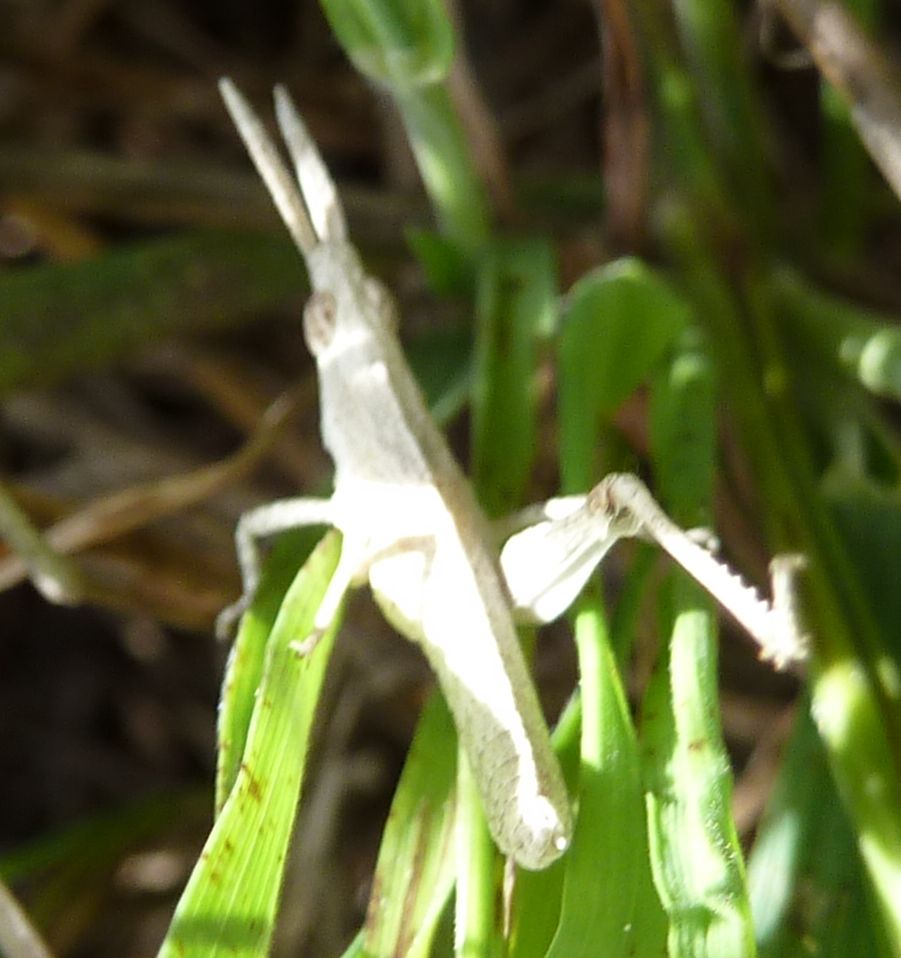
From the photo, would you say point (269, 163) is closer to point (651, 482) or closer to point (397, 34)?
point (397, 34)

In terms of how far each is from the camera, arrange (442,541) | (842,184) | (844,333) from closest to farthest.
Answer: (442,541) < (844,333) < (842,184)

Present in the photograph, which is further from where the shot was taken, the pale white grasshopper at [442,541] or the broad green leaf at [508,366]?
the broad green leaf at [508,366]

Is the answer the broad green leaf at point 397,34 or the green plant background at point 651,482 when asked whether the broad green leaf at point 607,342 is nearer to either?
the green plant background at point 651,482

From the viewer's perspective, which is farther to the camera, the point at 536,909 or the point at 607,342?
the point at 607,342

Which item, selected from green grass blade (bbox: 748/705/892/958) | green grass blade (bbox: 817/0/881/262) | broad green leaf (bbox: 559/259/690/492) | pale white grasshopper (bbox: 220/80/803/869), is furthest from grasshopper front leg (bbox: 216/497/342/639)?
green grass blade (bbox: 817/0/881/262)

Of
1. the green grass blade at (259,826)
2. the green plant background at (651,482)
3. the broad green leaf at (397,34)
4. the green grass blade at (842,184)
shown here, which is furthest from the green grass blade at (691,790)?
the green grass blade at (842,184)

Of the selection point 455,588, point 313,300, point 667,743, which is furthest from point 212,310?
point 667,743

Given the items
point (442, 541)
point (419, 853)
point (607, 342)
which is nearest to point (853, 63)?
point (607, 342)

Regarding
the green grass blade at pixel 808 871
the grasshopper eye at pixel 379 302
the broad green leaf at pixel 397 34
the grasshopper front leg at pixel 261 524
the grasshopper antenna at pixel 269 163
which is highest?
the broad green leaf at pixel 397 34
